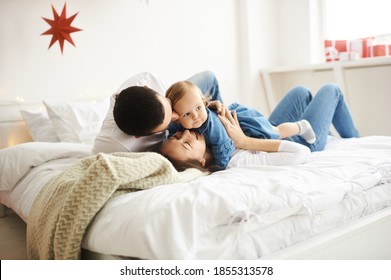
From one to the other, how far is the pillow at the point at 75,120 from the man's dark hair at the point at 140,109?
0.92 meters

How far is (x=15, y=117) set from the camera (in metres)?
2.53

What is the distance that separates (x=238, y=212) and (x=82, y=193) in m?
0.41

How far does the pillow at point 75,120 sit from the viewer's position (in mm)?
2316

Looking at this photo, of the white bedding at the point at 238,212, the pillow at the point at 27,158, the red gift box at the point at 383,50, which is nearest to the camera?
the white bedding at the point at 238,212

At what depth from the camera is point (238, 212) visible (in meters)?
1.05

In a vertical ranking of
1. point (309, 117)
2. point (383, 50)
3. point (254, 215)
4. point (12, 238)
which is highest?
point (383, 50)

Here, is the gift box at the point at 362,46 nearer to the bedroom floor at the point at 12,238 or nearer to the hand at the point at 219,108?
the hand at the point at 219,108

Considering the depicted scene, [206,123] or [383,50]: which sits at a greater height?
[383,50]

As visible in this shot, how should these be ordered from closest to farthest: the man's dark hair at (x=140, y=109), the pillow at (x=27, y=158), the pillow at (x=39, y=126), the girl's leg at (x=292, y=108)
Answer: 1. the man's dark hair at (x=140, y=109)
2. the pillow at (x=27, y=158)
3. the girl's leg at (x=292, y=108)
4. the pillow at (x=39, y=126)

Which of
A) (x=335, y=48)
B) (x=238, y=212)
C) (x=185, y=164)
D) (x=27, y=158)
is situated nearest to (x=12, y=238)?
(x=27, y=158)

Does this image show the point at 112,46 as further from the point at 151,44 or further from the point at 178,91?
the point at 178,91

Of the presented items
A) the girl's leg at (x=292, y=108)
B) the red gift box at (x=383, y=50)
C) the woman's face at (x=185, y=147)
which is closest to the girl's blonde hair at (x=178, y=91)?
the woman's face at (x=185, y=147)

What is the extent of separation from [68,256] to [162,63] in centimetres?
218
